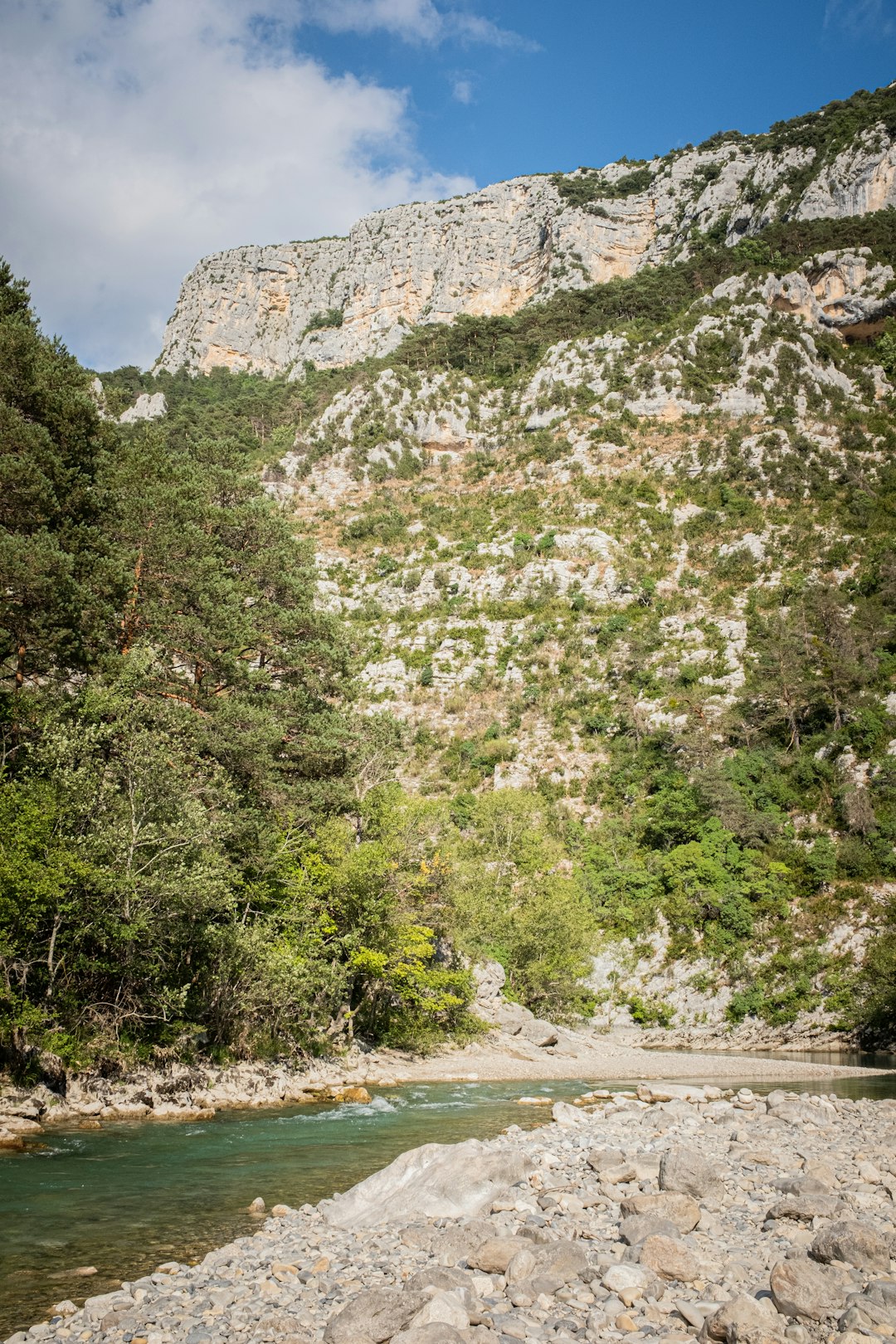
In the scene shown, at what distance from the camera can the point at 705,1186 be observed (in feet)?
30.8

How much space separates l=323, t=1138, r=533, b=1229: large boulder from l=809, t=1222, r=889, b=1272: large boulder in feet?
12.6

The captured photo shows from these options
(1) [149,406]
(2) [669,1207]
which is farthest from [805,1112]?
(1) [149,406]

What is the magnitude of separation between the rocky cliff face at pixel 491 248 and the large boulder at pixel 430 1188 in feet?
336

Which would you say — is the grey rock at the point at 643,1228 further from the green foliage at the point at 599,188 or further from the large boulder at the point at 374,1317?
the green foliage at the point at 599,188

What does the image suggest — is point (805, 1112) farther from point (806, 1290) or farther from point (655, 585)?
point (655, 585)

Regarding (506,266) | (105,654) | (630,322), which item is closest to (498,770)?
(105,654)

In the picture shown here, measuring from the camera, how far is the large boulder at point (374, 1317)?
605 centimetres

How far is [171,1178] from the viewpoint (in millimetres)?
11484

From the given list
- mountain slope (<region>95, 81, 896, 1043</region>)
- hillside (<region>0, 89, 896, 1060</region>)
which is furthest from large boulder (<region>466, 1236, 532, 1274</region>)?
mountain slope (<region>95, 81, 896, 1043</region>)

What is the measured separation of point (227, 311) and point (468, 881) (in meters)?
132

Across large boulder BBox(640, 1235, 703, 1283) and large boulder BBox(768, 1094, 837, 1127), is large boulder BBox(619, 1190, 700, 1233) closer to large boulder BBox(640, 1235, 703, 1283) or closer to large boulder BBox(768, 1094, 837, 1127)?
large boulder BBox(640, 1235, 703, 1283)

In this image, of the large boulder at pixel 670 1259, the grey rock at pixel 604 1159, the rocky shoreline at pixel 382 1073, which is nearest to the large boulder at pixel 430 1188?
the grey rock at pixel 604 1159

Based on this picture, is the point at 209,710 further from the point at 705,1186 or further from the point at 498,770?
the point at 498,770

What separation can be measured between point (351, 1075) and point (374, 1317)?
1681cm
